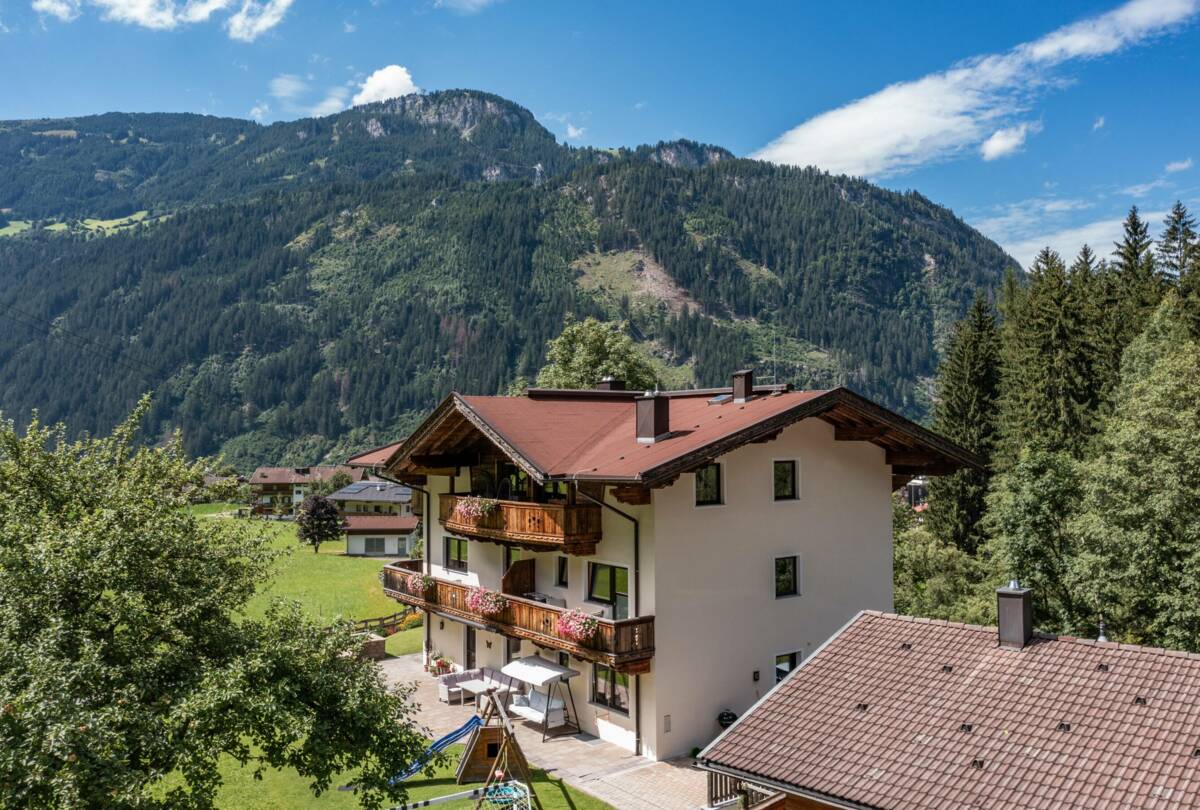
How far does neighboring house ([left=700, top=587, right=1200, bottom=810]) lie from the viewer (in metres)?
11.1

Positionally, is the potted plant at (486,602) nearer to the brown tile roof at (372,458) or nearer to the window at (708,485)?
the window at (708,485)

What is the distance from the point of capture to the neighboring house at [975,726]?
Result: 11.1 m

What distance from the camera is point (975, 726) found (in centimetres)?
1252

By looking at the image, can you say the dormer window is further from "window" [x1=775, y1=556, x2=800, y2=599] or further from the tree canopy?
the tree canopy

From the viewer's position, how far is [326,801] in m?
17.5

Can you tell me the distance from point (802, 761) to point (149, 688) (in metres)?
8.99

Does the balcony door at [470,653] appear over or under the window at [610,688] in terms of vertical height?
under

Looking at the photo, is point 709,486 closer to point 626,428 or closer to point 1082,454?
point 626,428

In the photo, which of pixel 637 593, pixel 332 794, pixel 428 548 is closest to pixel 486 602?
pixel 637 593

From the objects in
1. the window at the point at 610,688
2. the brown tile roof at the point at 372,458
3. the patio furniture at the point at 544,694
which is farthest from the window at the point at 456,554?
the window at the point at 610,688

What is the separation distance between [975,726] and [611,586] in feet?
34.5

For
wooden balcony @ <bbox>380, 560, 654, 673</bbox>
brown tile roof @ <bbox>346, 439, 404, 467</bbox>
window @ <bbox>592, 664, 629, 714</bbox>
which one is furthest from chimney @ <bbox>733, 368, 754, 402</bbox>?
brown tile roof @ <bbox>346, 439, 404, 467</bbox>

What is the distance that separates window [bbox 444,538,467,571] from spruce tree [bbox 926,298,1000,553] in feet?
97.9

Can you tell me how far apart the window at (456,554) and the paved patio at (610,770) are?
540 centimetres
